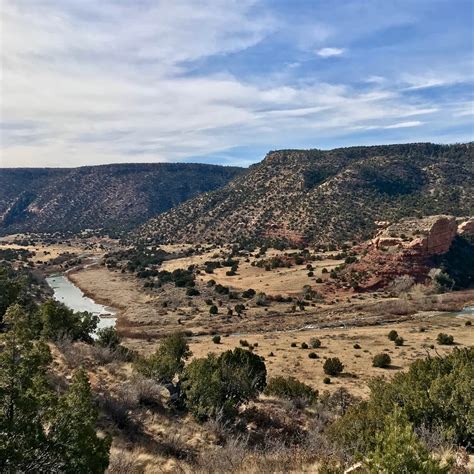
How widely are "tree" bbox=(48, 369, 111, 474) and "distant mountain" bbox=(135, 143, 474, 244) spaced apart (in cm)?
8138

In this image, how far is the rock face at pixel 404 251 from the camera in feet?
216

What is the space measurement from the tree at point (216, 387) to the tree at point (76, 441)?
899 cm

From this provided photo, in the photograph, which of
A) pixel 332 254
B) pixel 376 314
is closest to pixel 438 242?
pixel 332 254

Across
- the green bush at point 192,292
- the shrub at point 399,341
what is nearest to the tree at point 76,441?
the shrub at point 399,341

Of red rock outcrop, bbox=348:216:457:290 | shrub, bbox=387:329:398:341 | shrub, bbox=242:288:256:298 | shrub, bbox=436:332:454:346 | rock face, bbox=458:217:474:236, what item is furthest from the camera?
rock face, bbox=458:217:474:236

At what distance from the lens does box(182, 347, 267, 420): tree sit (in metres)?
19.6

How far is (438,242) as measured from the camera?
7062cm

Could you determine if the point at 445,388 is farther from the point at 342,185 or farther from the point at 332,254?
the point at 342,185

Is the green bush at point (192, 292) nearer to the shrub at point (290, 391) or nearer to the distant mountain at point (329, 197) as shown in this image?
the distant mountain at point (329, 197)

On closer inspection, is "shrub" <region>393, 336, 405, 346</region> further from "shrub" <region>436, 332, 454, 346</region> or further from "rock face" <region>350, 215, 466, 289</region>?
"rock face" <region>350, 215, 466, 289</region>

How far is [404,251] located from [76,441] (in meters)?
63.8

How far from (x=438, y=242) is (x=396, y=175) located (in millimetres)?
49368

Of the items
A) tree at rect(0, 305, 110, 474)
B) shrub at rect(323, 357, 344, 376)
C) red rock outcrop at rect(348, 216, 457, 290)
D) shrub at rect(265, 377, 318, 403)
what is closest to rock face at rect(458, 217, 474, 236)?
red rock outcrop at rect(348, 216, 457, 290)

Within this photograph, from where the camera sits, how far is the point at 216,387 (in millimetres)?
19953
